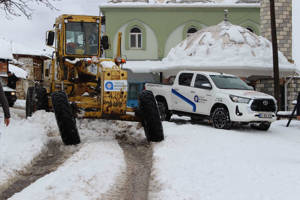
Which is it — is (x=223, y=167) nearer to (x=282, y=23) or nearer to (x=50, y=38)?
(x=50, y=38)

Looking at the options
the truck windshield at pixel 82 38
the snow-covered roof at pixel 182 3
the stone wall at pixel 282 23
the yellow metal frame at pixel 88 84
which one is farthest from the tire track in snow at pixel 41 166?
the stone wall at pixel 282 23

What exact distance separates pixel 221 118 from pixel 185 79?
95.3 inches

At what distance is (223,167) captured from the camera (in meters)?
7.23

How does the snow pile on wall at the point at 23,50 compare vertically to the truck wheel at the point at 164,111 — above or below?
above

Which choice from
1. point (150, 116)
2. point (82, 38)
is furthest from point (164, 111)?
point (150, 116)

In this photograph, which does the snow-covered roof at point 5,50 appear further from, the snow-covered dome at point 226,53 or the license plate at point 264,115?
the license plate at point 264,115

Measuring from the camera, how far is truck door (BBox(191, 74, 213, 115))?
13.4m

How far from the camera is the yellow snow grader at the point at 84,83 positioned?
984 cm

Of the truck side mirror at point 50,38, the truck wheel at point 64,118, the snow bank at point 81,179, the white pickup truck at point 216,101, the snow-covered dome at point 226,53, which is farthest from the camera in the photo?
the snow-covered dome at point 226,53

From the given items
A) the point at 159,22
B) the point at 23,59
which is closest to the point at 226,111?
the point at 159,22

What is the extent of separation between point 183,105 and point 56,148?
5.84 metres

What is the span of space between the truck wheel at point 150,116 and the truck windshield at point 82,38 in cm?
293

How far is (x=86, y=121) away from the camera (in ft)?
46.6

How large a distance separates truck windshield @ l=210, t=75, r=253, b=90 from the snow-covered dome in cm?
666
